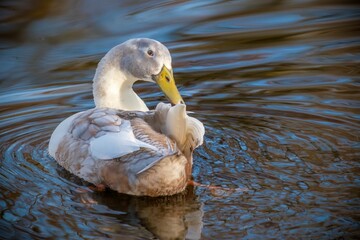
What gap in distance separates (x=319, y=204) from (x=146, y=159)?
112 centimetres

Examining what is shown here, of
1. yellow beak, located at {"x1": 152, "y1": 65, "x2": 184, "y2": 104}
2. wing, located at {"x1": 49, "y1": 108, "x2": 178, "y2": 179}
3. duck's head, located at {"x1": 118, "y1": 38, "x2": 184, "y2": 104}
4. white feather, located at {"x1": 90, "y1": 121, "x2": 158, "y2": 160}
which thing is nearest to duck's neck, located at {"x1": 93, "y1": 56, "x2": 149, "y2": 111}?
duck's head, located at {"x1": 118, "y1": 38, "x2": 184, "y2": 104}

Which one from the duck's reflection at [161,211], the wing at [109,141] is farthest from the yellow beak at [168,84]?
the duck's reflection at [161,211]

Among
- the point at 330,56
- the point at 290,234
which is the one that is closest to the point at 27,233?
the point at 290,234

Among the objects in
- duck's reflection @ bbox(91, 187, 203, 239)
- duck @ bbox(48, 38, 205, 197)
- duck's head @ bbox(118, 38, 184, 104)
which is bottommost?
duck's reflection @ bbox(91, 187, 203, 239)

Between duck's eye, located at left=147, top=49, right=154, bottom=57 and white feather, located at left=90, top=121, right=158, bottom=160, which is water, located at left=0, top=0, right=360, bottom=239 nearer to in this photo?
white feather, located at left=90, top=121, right=158, bottom=160

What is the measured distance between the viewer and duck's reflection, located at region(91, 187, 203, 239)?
16.2 ft

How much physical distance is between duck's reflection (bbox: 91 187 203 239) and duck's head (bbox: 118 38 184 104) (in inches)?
50.3

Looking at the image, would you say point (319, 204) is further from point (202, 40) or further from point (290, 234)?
point (202, 40)

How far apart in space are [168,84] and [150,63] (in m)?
0.22

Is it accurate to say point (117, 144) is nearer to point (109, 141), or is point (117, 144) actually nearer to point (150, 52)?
point (109, 141)

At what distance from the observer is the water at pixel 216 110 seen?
5.04 metres

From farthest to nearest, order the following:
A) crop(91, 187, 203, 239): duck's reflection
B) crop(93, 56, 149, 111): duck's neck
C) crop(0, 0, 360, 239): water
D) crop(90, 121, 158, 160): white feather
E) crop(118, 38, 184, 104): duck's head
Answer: crop(93, 56, 149, 111): duck's neck < crop(118, 38, 184, 104): duck's head < crop(90, 121, 158, 160): white feather < crop(0, 0, 360, 239): water < crop(91, 187, 203, 239): duck's reflection

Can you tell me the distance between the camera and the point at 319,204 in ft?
16.7

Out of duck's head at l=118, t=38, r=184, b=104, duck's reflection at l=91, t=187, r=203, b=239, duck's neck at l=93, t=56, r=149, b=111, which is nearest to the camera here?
duck's reflection at l=91, t=187, r=203, b=239
